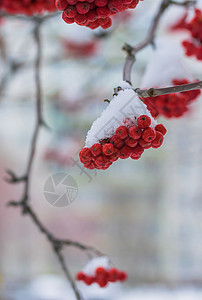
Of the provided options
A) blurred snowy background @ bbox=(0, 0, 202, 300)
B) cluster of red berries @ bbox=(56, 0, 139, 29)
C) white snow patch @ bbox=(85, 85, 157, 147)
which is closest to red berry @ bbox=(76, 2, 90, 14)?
cluster of red berries @ bbox=(56, 0, 139, 29)

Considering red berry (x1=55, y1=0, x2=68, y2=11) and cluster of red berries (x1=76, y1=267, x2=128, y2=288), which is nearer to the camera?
red berry (x1=55, y1=0, x2=68, y2=11)

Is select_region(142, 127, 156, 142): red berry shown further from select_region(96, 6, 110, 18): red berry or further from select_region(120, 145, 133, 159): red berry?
select_region(96, 6, 110, 18): red berry

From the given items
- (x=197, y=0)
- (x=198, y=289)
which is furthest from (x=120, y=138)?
(x=198, y=289)

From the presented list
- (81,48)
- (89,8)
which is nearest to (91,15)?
(89,8)

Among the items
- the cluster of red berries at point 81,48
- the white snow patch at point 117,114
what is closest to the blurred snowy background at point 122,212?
the cluster of red berries at point 81,48

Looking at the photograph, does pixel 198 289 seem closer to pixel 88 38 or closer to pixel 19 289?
pixel 19 289
